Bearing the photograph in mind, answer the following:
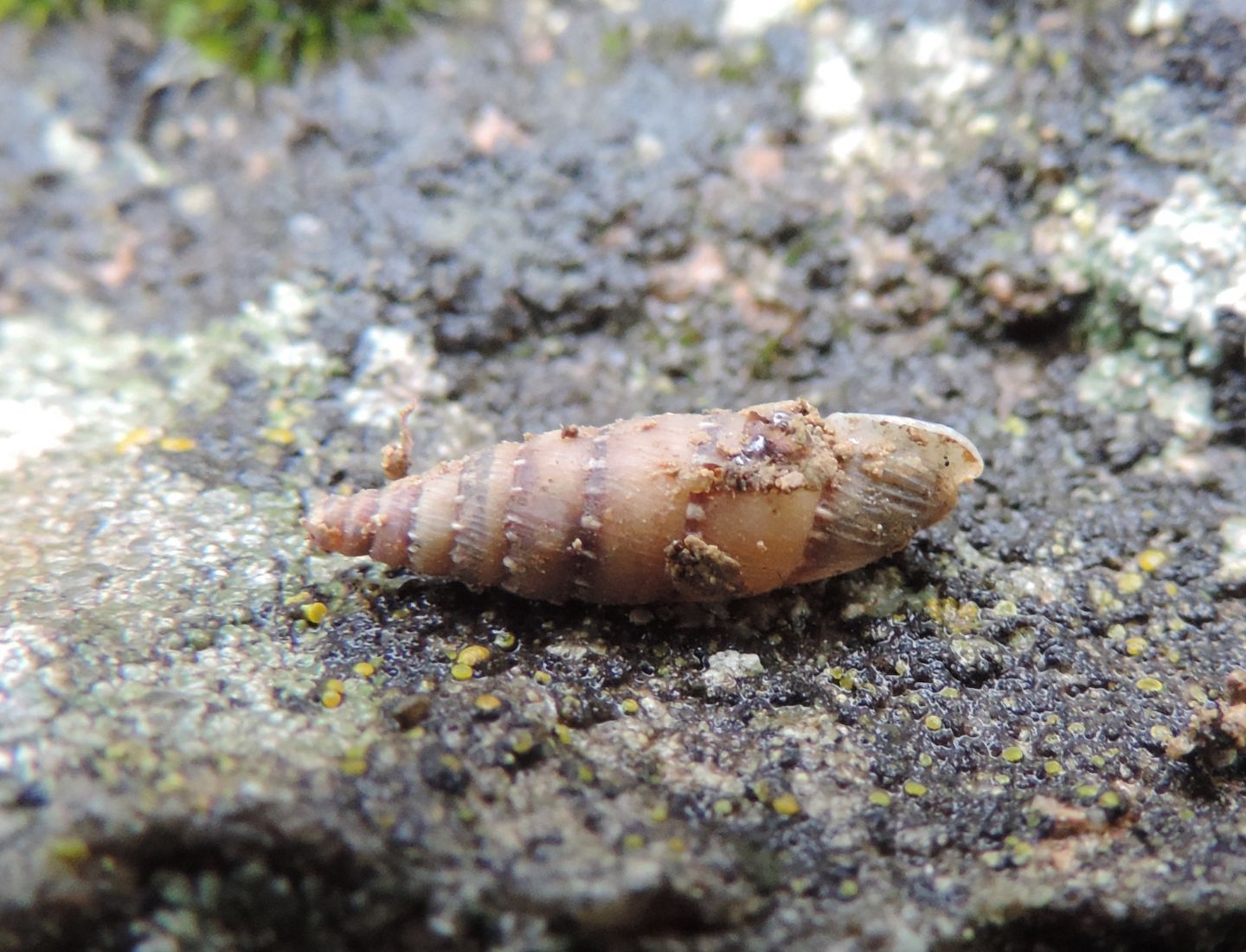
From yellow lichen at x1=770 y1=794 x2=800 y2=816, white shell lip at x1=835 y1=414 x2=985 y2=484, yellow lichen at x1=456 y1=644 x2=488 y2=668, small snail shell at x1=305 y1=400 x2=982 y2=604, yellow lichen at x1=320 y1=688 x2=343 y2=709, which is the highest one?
white shell lip at x1=835 y1=414 x2=985 y2=484

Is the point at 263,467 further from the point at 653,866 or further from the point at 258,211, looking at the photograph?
the point at 653,866

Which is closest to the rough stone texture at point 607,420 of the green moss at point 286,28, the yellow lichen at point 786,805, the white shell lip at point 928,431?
the yellow lichen at point 786,805

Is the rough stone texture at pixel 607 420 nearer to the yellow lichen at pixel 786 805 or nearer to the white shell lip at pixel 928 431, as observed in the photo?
the yellow lichen at pixel 786 805

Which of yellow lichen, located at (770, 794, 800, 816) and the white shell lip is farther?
the white shell lip

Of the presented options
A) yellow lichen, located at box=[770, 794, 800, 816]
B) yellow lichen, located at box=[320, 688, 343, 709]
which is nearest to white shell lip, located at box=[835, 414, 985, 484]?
yellow lichen, located at box=[770, 794, 800, 816]

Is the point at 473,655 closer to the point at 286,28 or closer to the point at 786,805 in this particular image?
the point at 786,805

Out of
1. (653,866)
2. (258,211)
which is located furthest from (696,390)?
(258,211)

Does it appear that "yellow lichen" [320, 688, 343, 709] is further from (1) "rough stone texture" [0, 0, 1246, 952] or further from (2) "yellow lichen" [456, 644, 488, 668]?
(2) "yellow lichen" [456, 644, 488, 668]
